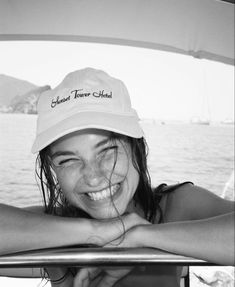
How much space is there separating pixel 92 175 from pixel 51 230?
276 millimetres

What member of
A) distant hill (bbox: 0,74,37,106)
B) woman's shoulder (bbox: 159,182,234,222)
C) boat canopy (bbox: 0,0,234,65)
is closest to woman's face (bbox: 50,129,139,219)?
woman's shoulder (bbox: 159,182,234,222)

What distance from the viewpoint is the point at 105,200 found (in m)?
1.16

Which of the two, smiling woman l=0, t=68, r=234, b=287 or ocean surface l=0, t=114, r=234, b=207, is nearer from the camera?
smiling woman l=0, t=68, r=234, b=287

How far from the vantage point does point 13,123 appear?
25.3 feet

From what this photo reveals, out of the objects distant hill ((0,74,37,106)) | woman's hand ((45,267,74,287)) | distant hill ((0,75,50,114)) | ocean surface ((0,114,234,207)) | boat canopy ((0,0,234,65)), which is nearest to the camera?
woman's hand ((45,267,74,287))

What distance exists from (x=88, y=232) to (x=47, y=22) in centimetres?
256

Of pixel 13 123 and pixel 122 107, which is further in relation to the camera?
pixel 13 123

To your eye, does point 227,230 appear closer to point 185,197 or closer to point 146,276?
point 146,276

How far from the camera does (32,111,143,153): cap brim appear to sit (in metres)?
1.04

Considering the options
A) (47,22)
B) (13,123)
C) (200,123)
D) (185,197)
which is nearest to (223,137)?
(200,123)

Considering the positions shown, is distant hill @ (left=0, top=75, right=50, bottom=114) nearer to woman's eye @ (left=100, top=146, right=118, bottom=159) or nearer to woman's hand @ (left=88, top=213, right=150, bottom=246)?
woman's eye @ (left=100, top=146, right=118, bottom=159)

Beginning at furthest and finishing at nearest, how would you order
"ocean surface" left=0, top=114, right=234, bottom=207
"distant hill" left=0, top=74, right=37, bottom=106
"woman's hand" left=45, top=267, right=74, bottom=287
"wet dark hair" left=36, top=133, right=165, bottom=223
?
1. "ocean surface" left=0, top=114, right=234, bottom=207
2. "distant hill" left=0, top=74, right=37, bottom=106
3. "wet dark hair" left=36, top=133, right=165, bottom=223
4. "woman's hand" left=45, top=267, right=74, bottom=287

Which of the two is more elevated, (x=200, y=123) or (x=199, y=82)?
(x=199, y=82)

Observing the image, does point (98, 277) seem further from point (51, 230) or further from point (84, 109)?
point (84, 109)
